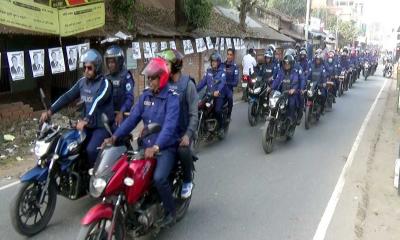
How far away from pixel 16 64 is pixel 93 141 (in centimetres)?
537

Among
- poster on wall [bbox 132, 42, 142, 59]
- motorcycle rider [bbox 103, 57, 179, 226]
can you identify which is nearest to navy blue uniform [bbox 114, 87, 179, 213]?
motorcycle rider [bbox 103, 57, 179, 226]

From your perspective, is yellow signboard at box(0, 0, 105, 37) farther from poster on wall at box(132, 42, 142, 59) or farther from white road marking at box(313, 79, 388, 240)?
white road marking at box(313, 79, 388, 240)

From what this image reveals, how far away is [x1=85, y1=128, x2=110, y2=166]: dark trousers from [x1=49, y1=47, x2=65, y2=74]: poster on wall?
19.2 feet

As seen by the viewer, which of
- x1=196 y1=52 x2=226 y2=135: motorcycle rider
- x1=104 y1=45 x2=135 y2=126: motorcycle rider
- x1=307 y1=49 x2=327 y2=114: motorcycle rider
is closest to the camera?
x1=104 y1=45 x2=135 y2=126: motorcycle rider

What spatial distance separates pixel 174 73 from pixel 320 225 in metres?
2.53

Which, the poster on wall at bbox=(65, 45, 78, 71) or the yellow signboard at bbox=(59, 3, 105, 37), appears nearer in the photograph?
the yellow signboard at bbox=(59, 3, 105, 37)

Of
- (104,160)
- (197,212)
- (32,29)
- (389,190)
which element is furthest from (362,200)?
(32,29)

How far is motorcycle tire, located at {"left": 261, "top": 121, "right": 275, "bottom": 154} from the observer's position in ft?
30.1

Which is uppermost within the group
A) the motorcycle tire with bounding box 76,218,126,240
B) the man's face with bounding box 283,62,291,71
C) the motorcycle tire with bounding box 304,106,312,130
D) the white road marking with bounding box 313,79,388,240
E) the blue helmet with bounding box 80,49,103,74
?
the blue helmet with bounding box 80,49,103,74

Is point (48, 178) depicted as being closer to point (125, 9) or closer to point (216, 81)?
point (216, 81)

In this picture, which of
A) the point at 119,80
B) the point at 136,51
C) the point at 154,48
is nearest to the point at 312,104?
the point at 136,51

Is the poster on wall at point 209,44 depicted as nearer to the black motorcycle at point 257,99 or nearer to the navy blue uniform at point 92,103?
the black motorcycle at point 257,99

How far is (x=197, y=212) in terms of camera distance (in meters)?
6.05

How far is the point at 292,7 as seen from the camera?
58156mm
